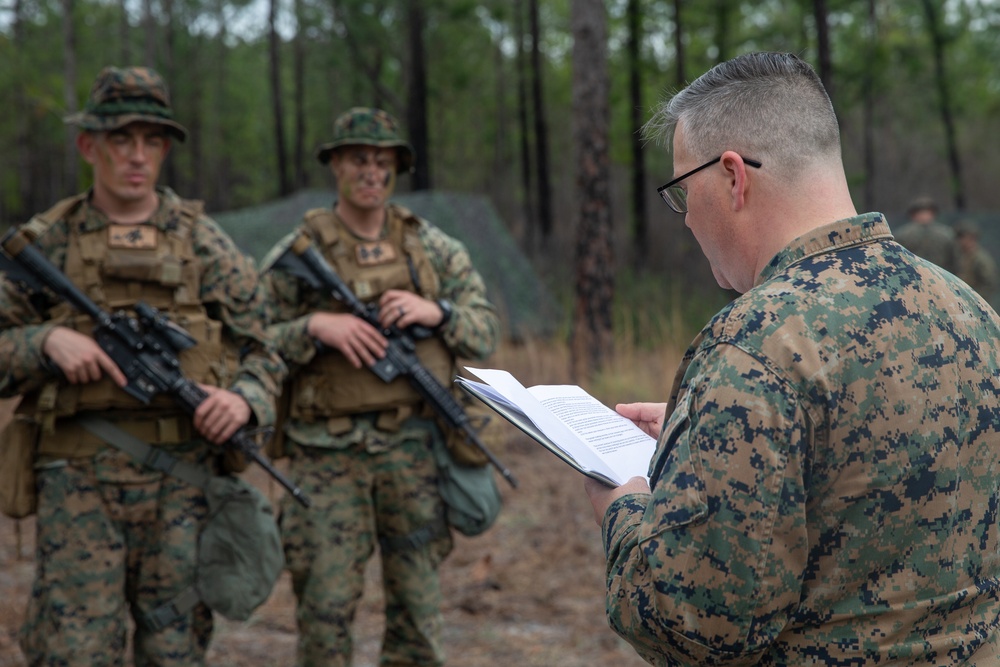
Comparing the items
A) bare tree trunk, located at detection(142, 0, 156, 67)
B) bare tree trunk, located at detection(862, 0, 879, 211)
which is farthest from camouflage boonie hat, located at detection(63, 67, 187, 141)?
bare tree trunk, located at detection(862, 0, 879, 211)

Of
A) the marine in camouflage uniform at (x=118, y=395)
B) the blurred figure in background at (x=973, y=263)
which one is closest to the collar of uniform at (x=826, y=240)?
the marine in camouflage uniform at (x=118, y=395)

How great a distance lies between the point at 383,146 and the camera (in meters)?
4.12

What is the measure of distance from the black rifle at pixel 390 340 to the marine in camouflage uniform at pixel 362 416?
0.05 m

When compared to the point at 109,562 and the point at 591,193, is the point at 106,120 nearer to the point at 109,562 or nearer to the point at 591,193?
the point at 109,562

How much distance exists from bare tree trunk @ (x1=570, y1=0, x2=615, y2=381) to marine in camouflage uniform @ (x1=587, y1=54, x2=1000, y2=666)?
7.84 metres

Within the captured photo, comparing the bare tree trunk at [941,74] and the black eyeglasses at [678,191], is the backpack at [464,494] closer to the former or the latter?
the black eyeglasses at [678,191]

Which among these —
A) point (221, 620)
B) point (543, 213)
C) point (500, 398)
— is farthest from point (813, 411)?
point (543, 213)

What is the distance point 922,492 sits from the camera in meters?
1.45

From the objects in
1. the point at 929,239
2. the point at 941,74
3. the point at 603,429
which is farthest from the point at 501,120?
the point at 603,429

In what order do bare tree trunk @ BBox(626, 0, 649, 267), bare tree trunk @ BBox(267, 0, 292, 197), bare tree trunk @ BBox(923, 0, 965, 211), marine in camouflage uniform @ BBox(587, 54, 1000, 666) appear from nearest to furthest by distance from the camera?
marine in camouflage uniform @ BBox(587, 54, 1000, 666), bare tree trunk @ BBox(626, 0, 649, 267), bare tree trunk @ BBox(923, 0, 965, 211), bare tree trunk @ BBox(267, 0, 292, 197)

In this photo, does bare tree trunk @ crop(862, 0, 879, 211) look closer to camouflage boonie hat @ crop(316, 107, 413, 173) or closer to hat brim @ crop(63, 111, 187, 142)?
camouflage boonie hat @ crop(316, 107, 413, 173)

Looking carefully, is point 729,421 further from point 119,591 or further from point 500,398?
point 119,591

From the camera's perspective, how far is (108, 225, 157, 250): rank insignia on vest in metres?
3.46

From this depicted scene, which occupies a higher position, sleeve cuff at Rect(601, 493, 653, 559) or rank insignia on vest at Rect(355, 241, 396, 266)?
rank insignia on vest at Rect(355, 241, 396, 266)
